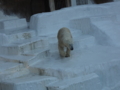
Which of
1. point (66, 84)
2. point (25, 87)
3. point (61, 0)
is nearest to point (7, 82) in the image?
point (25, 87)

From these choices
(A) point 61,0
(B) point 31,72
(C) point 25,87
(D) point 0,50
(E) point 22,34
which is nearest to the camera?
(C) point 25,87

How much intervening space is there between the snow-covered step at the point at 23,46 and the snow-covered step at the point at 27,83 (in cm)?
107

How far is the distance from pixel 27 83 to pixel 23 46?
1427 millimetres

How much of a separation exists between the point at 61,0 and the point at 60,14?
168 inches

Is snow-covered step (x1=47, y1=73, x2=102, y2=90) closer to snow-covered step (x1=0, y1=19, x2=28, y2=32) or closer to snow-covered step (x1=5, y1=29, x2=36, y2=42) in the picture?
snow-covered step (x1=5, y1=29, x2=36, y2=42)

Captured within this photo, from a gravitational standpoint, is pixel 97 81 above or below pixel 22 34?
below

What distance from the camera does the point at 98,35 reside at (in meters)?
6.60

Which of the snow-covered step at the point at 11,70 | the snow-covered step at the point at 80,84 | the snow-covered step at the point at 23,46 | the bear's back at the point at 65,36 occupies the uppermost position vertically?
the bear's back at the point at 65,36

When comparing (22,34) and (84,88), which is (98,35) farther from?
(84,88)

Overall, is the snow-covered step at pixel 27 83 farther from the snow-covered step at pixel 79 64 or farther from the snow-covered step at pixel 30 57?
the snow-covered step at pixel 30 57

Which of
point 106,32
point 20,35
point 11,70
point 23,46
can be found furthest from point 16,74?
point 106,32

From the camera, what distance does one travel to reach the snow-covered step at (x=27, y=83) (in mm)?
4059

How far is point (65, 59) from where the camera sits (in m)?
5.11

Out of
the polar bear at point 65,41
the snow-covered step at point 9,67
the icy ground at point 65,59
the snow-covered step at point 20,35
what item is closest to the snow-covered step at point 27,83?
the icy ground at point 65,59
